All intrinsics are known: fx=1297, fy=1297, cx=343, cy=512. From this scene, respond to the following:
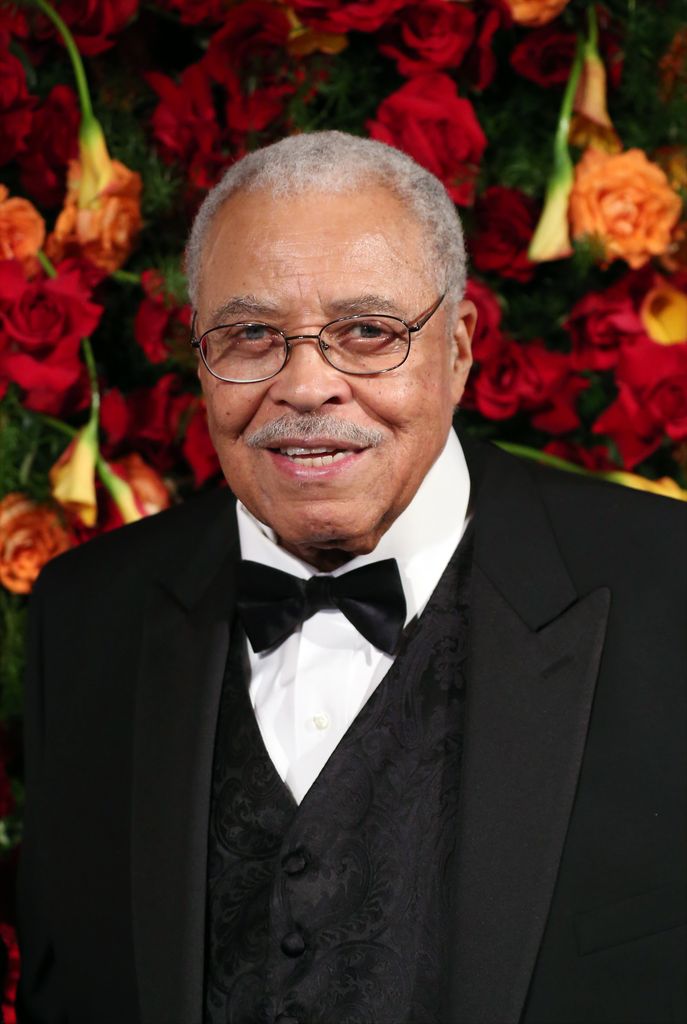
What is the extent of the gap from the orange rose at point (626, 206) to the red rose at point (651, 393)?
140 millimetres

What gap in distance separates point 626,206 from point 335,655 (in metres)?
0.81

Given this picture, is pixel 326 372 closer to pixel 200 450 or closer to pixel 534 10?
pixel 200 450

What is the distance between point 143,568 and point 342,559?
0.35 m

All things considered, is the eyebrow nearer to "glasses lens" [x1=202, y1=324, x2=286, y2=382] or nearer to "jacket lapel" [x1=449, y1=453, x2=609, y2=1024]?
Result: "glasses lens" [x1=202, y1=324, x2=286, y2=382]

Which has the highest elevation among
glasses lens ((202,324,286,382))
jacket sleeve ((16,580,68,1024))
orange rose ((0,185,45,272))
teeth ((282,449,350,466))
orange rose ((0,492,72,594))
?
glasses lens ((202,324,286,382))

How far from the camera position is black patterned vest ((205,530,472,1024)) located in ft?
4.92

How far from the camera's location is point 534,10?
192 cm

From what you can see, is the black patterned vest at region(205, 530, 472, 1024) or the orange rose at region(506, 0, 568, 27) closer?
the black patterned vest at region(205, 530, 472, 1024)

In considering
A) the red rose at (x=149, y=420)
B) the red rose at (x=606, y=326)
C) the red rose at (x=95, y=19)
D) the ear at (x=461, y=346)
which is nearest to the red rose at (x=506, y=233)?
the red rose at (x=606, y=326)

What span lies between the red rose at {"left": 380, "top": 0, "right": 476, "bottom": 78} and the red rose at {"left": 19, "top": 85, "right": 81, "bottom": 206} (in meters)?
0.52

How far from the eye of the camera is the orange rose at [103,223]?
6.64 ft

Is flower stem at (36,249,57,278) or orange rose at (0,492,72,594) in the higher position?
flower stem at (36,249,57,278)

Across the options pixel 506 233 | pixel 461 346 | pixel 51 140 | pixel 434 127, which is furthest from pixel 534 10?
pixel 51 140

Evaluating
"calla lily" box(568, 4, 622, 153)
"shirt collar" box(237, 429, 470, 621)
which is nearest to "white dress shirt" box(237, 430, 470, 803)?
"shirt collar" box(237, 429, 470, 621)
